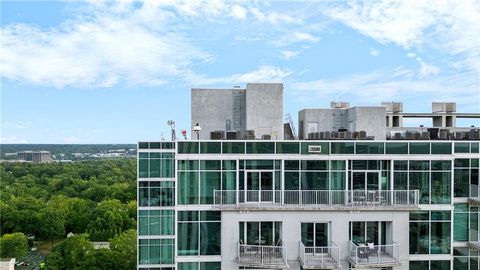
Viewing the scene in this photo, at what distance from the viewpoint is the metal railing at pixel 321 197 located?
60.1ft

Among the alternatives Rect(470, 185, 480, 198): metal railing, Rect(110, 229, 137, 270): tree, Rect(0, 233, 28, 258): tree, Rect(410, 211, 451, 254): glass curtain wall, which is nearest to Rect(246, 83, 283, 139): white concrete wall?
Rect(410, 211, 451, 254): glass curtain wall

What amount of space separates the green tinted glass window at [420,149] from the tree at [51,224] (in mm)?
61476

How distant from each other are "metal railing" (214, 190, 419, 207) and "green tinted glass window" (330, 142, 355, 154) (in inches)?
77.9

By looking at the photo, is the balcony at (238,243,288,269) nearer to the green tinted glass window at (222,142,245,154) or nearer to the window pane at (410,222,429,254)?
the green tinted glass window at (222,142,245,154)

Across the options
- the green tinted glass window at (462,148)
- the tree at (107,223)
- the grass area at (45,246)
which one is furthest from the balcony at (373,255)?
the grass area at (45,246)

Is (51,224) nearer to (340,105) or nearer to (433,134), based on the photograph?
(340,105)

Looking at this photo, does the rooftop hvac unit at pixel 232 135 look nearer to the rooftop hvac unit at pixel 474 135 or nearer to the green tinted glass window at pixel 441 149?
the green tinted glass window at pixel 441 149

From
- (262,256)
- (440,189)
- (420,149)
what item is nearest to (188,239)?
(262,256)

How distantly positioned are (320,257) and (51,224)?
2316 inches

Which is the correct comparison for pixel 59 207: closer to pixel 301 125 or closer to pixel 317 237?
pixel 301 125

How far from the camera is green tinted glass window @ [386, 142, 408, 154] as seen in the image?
18.8 meters

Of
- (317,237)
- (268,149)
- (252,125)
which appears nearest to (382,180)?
(317,237)

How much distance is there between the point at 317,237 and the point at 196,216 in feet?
19.8

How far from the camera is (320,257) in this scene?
17859 mm
